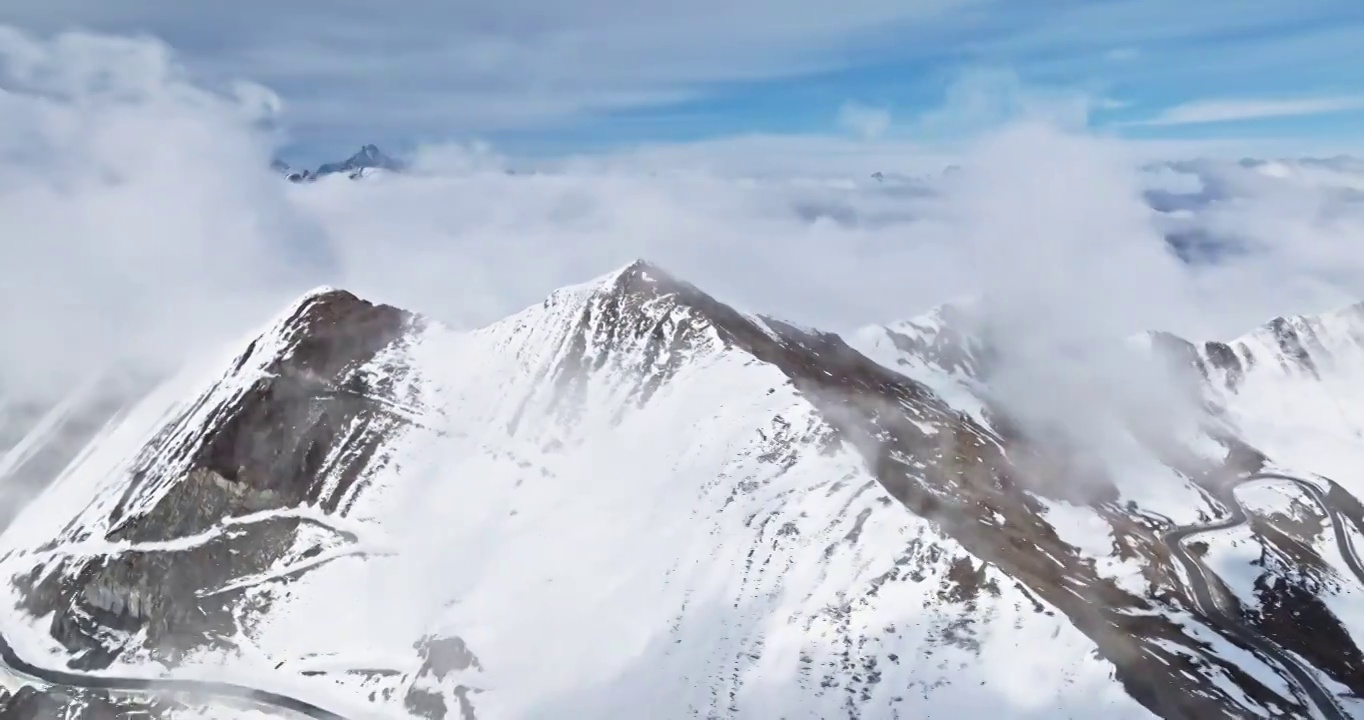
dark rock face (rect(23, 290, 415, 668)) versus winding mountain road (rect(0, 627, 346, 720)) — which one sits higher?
dark rock face (rect(23, 290, 415, 668))

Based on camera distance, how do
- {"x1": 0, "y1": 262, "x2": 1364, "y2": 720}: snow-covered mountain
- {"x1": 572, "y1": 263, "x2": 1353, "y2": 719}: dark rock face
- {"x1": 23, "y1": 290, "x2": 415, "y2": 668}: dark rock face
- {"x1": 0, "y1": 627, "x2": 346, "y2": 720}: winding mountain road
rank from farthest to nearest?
{"x1": 23, "y1": 290, "x2": 415, "y2": 668}: dark rock face < {"x1": 0, "y1": 627, "x2": 346, "y2": 720}: winding mountain road < {"x1": 0, "y1": 262, "x2": 1364, "y2": 720}: snow-covered mountain < {"x1": 572, "y1": 263, "x2": 1353, "y2": 719}: dark rock face

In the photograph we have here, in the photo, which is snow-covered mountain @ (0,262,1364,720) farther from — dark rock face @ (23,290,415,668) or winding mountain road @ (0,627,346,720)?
winding mountain road @ (0,627,346,720)

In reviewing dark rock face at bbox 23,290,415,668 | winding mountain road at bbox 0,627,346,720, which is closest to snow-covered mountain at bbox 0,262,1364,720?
dark rock face at bbox 23,290,415,668

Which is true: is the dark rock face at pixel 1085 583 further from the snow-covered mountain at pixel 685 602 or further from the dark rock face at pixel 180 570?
the dark rock face at pixel 180 570

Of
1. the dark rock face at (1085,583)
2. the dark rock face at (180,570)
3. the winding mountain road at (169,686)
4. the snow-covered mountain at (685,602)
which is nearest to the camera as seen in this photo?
the dark rock face at (1085,583)

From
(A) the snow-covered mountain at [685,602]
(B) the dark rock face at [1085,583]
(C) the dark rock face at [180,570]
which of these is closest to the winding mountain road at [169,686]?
(A) the snow-covered mountain at [685,602]

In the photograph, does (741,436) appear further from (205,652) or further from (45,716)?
(45,716)

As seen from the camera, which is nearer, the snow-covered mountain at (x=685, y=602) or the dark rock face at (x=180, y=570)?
the snow-covered mountain at (x=685, y=602)

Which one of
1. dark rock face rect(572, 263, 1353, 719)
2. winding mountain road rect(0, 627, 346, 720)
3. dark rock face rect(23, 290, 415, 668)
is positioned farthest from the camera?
dark rock face rect(23, 290, 415, 668)
